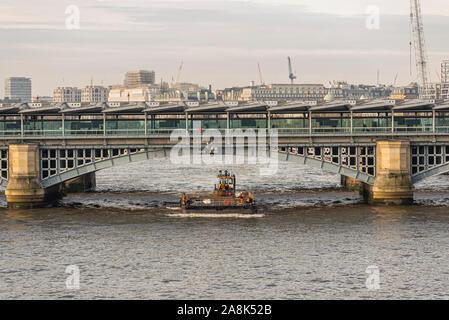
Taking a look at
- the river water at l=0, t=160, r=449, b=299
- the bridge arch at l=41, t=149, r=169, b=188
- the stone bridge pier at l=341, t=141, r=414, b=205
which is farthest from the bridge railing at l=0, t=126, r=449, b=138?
the river water at l=0, t=160, r=449, b=299

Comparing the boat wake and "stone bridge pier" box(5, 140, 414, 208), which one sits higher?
"stone bridge pier" box(5, 140, 414, 208)

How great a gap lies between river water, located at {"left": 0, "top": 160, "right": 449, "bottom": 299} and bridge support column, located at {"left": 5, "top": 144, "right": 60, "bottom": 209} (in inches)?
89.0

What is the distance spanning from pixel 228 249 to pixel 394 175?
36175 millimetres

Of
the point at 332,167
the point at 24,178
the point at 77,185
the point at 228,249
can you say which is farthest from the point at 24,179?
the point at 332,167

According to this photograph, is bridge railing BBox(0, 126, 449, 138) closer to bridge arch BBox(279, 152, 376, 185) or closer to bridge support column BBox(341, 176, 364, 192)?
bridge arch BBox(279, 152, 376, 185)

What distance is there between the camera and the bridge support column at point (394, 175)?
108m

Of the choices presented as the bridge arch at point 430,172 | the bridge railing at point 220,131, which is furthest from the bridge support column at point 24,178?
the bridge arch at point 430,172

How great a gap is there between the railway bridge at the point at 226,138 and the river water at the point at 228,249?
14.4 ft

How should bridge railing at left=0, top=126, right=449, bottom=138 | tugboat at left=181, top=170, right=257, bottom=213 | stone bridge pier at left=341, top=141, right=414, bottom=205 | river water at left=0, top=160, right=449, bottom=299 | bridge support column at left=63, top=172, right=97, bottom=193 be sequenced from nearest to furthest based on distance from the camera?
river water at left=0, top=160, right=449, bottom=299, tugboat at left=181, top=170, right=257, bottom=213, stone bridge pier at left=341, top=141, right=414, bottom=205, bridge railing at left=0, top=126, right=449, bottom=138, bridge support column at left=63, top=172, right=97, bottom=193

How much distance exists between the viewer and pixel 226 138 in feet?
368

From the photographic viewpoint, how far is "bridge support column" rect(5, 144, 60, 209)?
108062mm

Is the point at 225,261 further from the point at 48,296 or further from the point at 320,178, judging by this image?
the point at 320,178

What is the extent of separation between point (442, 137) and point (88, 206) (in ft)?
163
